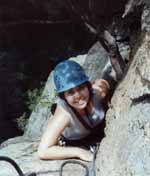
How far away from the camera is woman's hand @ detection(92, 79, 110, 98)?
11.0 feet

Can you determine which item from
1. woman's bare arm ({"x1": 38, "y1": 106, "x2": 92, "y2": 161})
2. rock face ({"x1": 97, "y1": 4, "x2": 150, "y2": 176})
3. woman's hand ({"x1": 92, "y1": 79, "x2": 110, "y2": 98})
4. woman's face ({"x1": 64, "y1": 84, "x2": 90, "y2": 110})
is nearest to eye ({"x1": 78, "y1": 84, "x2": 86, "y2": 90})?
woman's face ({"x1": 64, "y1": 84, "x2": 90, "y2": 110})

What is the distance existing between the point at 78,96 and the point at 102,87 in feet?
1.25

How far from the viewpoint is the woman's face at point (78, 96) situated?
307 cm

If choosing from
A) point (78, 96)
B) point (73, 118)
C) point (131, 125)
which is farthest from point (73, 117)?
point (131, 125)

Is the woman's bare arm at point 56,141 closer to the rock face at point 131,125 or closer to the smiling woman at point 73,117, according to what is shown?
the smiling woman at point 73,117

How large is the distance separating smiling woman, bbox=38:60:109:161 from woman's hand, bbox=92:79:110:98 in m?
0.02

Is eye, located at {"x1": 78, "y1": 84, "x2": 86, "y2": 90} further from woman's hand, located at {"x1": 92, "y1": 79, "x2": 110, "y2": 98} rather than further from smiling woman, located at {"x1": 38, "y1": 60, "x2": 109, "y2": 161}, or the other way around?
woman's hand, located at {"x1": 92, "y1": 79, "x2": 110, "y2": 98}

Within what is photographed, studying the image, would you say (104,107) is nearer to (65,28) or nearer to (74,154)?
(74,154)

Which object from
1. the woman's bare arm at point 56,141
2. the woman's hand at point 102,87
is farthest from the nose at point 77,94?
the woman's hand at point 102,87

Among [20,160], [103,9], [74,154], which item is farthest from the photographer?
[103,9]

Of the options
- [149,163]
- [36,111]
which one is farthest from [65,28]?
[149,163]

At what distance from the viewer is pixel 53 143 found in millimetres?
3160

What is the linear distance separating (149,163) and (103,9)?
2960mm

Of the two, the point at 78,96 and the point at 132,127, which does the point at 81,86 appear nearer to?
the point at 78,96
